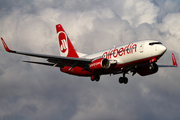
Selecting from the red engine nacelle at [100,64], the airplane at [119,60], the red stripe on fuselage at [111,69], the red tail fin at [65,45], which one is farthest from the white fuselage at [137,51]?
the red tail fin at [65,45]

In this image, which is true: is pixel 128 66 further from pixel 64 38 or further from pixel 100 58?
pixel 64 38

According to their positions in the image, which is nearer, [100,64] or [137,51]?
[137,51]

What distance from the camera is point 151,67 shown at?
3928cm

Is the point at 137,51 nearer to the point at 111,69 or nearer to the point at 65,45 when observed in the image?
the point at 111,69

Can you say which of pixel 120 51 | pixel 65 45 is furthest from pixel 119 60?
pixel 65 45

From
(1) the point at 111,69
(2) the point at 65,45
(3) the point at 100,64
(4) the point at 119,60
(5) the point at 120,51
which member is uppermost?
(2) the point at 65,45

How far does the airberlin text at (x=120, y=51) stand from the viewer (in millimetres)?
39219

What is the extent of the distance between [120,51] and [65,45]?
1460 cm

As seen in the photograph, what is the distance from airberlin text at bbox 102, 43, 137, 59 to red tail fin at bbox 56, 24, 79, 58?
361 inches

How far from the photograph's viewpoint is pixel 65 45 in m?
52.3

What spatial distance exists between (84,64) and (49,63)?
566 centimetres

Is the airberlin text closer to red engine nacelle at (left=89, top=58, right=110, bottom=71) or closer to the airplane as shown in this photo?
the airplane

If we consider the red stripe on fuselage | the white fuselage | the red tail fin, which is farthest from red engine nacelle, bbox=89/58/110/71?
the red tail fin

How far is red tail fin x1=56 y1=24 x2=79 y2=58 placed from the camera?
167 feet
